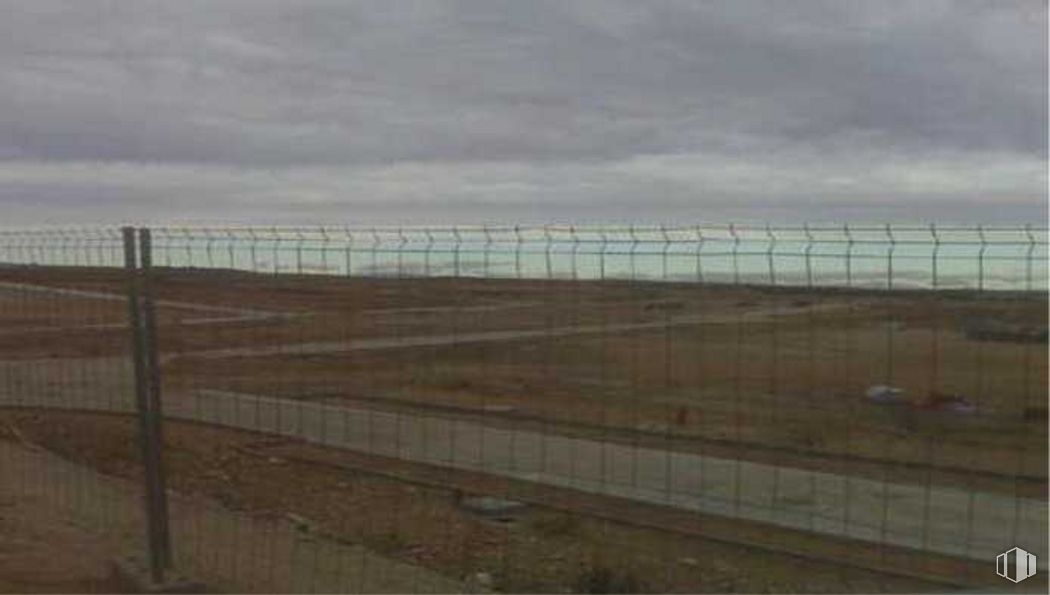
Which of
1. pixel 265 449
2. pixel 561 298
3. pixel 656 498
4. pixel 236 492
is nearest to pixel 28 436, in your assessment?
pixel 265 449

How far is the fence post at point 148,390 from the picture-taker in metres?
8.51

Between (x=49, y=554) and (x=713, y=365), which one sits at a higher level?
(x=713, y=365)

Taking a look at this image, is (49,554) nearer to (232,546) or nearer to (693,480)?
(232,546)

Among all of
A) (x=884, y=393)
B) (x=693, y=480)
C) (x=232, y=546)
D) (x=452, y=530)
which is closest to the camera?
(x=884, y=393)

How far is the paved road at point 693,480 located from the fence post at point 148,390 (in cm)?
338

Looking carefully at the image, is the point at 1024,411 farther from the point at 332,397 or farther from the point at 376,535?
the point at 332,397

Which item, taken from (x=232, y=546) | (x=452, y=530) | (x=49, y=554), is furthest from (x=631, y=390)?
(x=49, y=554)

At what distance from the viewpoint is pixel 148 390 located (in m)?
8.73

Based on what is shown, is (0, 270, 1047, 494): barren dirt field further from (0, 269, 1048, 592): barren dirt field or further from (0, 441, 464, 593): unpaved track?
(0, 441, 464, 593): unpaved track

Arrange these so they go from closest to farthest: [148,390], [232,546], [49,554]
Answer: [148,390]
[49,554]
[232,546]

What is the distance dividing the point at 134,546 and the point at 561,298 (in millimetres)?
3607

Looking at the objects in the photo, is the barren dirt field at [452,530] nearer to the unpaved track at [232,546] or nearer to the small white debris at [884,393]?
the unpaved track at [232,546]

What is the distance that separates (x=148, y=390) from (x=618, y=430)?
3.35 m

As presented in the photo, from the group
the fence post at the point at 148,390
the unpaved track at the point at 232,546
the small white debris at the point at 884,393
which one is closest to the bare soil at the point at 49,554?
the unpaved track at the point at 232,546
